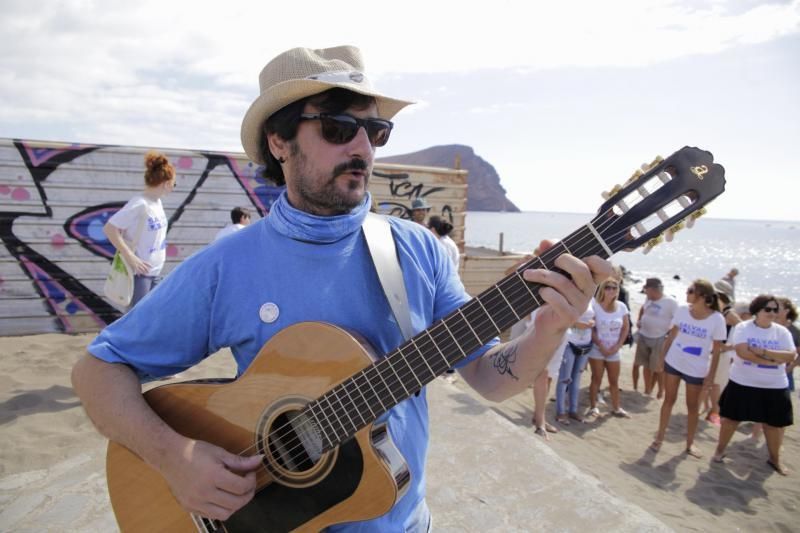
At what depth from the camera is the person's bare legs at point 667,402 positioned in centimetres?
572

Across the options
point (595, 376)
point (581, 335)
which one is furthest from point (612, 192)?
point (595, 376)

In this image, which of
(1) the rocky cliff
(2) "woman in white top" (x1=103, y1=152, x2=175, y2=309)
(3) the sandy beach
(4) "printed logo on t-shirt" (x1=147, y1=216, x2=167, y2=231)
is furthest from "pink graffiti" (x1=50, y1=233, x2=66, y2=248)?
(1) the rocky cliff

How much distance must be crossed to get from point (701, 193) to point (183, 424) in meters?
1.71

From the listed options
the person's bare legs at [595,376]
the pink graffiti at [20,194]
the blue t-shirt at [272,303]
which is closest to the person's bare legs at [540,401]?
the person's bare legs at [595,376]

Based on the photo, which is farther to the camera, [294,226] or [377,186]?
[377,186]

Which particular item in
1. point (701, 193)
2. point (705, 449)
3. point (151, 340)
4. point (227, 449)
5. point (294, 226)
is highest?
point (701, 193)

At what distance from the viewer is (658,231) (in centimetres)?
125

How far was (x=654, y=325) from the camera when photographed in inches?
296

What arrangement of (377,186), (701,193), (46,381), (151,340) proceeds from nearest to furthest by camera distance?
(701,193) → (151,340) → (46,381) → (377,186)

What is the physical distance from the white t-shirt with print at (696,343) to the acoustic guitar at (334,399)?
17.0 ft

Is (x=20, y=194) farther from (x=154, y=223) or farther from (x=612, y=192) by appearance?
(x=612, y=192)

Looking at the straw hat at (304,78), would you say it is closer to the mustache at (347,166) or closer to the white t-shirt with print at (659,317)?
the mustache at (347,166)

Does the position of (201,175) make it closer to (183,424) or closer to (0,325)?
(0,325)

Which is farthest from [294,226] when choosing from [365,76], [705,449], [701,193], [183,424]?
[705,449]
